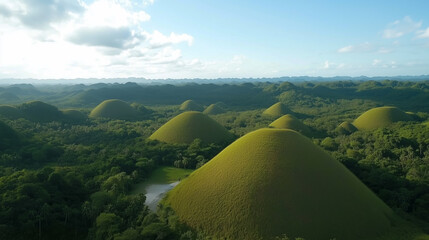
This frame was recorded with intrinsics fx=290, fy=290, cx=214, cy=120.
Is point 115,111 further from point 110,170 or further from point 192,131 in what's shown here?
point 110,170

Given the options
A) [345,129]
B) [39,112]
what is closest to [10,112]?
[39,112]

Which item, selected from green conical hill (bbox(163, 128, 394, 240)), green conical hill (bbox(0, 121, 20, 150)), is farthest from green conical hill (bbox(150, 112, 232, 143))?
green conical hill (bbox(163, 128, 394, 240))

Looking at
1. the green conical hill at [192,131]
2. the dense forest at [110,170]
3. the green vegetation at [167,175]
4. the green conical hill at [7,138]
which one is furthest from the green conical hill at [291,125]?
the green conical hill at [7,138]

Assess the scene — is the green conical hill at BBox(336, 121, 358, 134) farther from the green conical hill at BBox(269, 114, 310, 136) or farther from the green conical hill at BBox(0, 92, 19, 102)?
the green conical hill at BBox(0, 92, 19, 102)

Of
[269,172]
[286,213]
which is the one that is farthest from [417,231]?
[269,172]

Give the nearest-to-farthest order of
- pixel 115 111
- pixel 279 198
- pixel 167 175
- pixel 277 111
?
pixel 279 198, pixel 167 175, pixel 115 111, pixel 277 111
